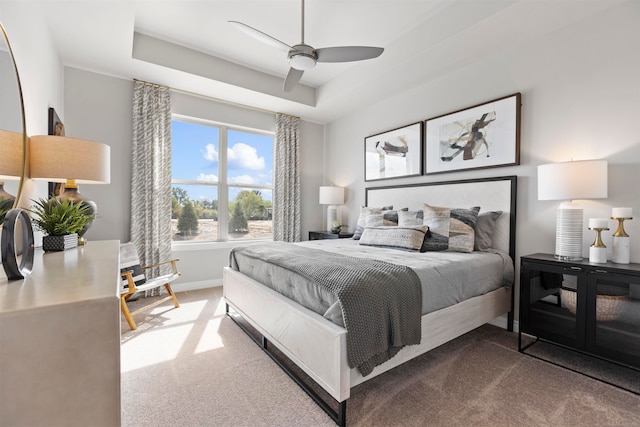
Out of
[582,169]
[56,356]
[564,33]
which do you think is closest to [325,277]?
[56,356]

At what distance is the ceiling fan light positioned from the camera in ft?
7.48

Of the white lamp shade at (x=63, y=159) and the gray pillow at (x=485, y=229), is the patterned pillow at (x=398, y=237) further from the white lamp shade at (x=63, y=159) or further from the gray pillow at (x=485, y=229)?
the white lamp shade at (x=63, y=159)

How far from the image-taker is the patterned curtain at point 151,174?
3.50 metres

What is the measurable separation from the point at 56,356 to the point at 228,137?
4.05m

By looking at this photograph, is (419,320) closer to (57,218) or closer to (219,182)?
(57,218)

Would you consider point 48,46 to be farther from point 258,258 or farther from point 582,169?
point 582,169

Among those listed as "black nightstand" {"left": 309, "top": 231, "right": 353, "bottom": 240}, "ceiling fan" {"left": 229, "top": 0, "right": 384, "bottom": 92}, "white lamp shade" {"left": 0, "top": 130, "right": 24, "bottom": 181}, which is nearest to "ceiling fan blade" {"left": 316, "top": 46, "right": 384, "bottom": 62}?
"ceiling fan" {"left": 229, "top": 0, "right": 384, "bottom": 92}

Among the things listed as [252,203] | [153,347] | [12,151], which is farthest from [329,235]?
[12,151]

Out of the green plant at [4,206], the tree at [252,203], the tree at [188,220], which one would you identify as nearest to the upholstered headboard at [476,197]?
the tree at [252,203]

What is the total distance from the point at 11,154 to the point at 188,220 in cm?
282

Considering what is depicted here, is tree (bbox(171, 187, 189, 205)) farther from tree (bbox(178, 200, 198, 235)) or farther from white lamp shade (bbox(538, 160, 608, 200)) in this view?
white lamp shade (bbox(538, 160, 608, 200))

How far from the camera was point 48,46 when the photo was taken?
8.18 ft

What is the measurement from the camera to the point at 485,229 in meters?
2.78

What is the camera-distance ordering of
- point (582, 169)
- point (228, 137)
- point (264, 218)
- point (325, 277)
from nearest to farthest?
point (325, 277) → point (582, 169) → point (228, 137) → point (264, 218)
